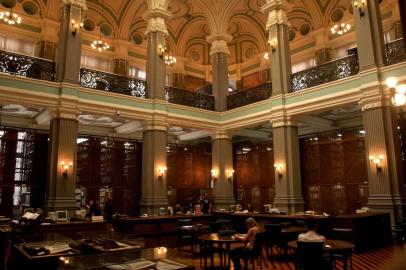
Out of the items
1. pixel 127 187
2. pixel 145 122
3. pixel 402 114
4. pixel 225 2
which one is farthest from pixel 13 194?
pixel 402 114

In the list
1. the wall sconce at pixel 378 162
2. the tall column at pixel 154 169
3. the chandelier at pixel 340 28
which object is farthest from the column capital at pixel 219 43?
the wall sconce at pixel 378 162

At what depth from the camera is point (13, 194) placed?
14891mm

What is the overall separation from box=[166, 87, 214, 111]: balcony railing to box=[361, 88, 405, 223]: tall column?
7.99 meters

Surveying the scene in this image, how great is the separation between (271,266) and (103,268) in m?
7.30

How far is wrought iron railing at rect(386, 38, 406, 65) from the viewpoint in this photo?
37.9 ft

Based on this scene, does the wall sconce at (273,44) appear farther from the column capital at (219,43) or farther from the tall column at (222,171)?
the tall column at (222,171)

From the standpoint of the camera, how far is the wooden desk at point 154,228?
472 inches

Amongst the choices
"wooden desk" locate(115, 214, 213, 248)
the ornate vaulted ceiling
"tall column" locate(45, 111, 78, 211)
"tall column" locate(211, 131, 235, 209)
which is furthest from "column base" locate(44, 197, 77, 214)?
the ornate vaulted ceiling

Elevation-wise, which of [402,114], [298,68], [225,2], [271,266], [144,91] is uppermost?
[225,2]

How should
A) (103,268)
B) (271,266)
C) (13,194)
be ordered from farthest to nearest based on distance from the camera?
1. (13,194)
2. (271,266)
3. (103,268)

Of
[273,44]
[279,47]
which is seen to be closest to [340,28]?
[279,47]

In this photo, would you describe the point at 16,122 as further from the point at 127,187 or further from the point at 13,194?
the point at 127,187

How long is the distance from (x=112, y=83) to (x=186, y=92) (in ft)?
12.7

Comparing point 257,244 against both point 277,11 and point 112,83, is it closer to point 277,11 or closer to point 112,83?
point 112,83
